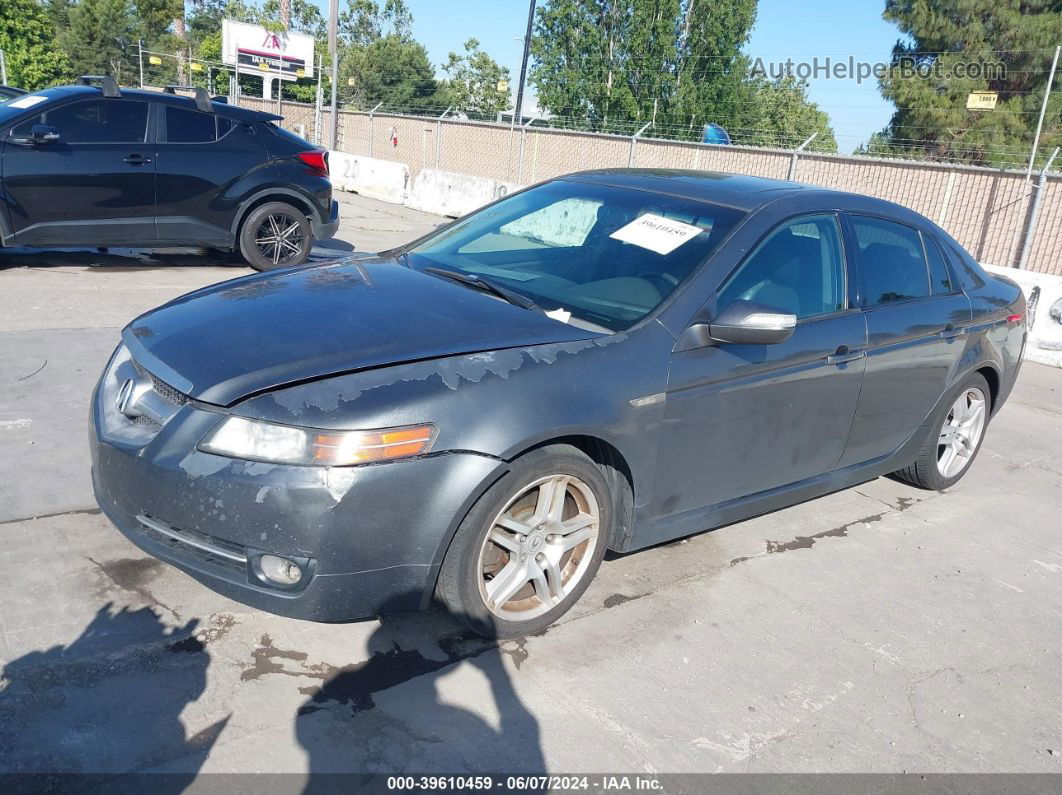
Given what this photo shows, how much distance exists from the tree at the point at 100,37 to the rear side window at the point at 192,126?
56808 millimetres

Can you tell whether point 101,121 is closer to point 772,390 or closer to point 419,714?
point 772,390

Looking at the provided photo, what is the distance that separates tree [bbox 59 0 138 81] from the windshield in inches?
2459

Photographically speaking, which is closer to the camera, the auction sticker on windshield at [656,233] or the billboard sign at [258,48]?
the auction sticker on windshield at [656,233]

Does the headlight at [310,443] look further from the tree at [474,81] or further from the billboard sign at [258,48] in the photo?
the tree at [474,81]

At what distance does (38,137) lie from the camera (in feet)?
25.6

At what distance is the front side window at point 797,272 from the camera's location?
3738mm

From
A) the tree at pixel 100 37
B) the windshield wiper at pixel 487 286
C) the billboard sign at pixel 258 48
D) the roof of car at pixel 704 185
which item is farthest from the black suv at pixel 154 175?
the tree at pixel 100 37

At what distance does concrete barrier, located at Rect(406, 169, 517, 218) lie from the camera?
16.5 metres

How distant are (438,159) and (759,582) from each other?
2089 centimetres

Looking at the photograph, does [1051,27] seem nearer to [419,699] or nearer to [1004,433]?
[1004,433]

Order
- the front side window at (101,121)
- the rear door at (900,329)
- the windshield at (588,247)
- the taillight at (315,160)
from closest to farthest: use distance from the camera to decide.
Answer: the windshield at (588,247)
the rear door at (900,329)
the front side window at (101,121)
the taillight at (315,160)

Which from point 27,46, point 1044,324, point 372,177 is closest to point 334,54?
point 372,177

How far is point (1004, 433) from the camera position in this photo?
267 inches

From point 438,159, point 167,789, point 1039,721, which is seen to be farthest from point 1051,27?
point 167,789
